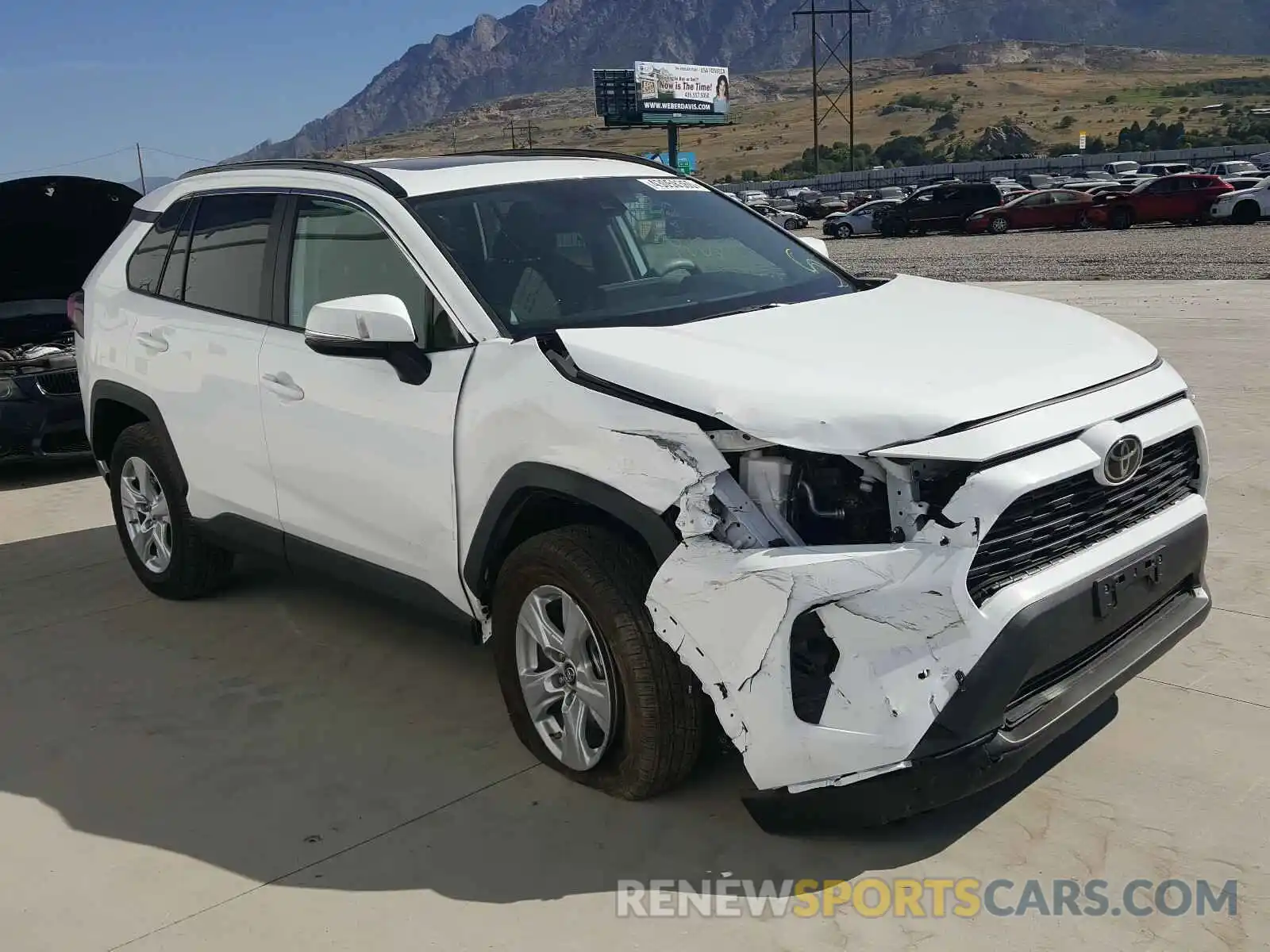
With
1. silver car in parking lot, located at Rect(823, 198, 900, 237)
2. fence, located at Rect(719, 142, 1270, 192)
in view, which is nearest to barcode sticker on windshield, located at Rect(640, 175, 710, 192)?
silver car in parking lot, located at Rect(823, 198, 900, 237)

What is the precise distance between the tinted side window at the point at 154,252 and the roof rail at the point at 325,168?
20 centimetres

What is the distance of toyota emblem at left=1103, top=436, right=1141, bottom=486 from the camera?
3.16 m

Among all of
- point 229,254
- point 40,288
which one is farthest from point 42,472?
point 229,254

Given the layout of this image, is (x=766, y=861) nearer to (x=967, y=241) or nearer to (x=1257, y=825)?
(x=1257, y=825)

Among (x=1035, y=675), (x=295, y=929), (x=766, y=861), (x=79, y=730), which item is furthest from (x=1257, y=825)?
(x=79, y=730)

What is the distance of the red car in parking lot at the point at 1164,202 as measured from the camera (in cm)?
3108

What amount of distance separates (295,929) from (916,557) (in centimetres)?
178

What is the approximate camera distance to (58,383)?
330 inches

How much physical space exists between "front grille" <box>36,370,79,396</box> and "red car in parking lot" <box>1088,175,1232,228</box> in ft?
97.0

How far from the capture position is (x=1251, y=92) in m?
127

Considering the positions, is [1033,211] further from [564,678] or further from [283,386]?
[564,678]

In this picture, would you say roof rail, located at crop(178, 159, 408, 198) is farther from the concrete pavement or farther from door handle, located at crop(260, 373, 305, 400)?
the concrete pavement

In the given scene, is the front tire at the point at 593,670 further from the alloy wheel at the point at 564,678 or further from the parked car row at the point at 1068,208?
the parked car row at the point at 1068,208

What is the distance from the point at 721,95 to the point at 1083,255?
61003 millimetres
